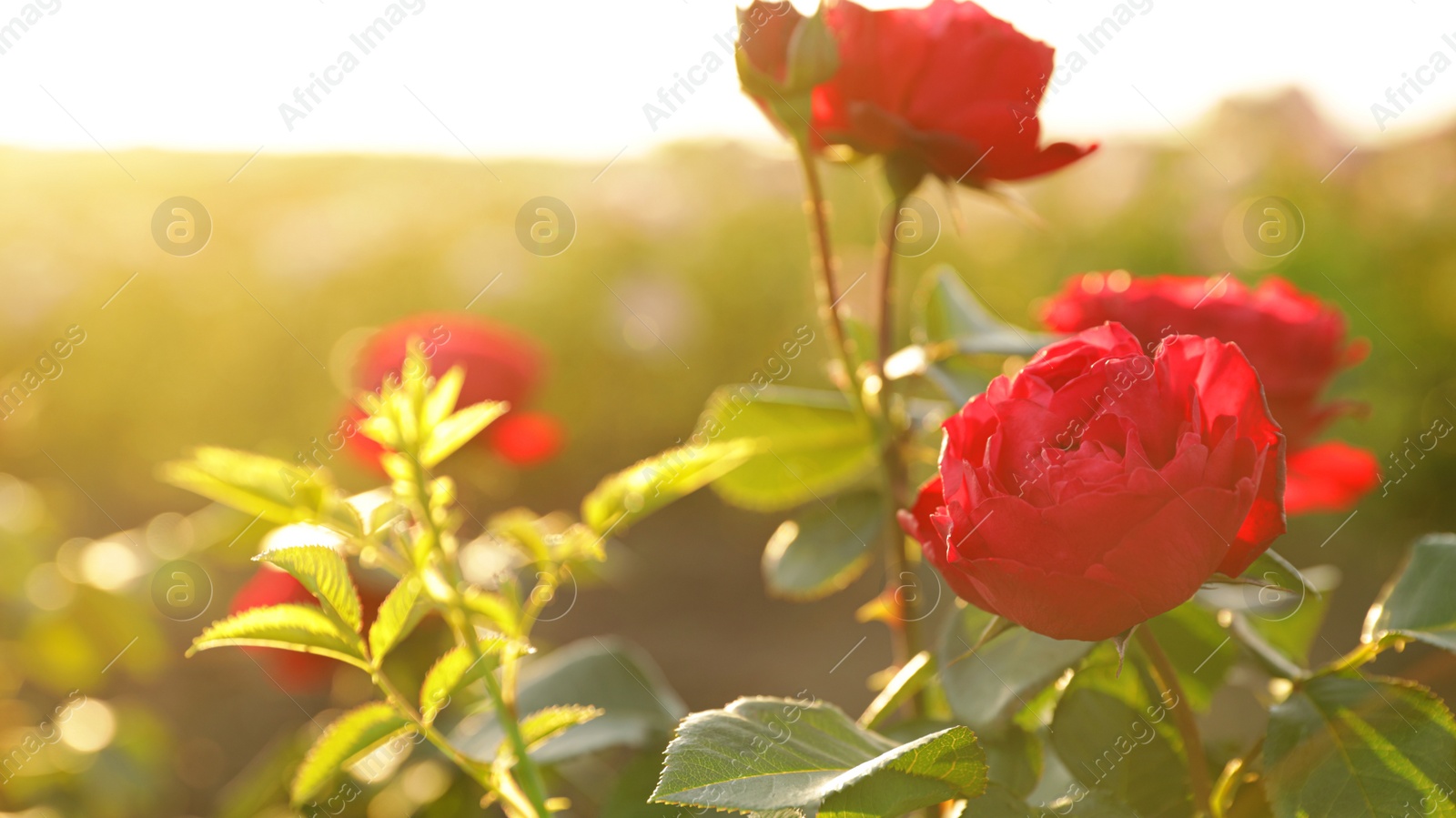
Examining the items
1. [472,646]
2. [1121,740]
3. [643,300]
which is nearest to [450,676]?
[472,646]

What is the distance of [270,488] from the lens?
14.5 inches

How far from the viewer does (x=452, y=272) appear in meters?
2.61

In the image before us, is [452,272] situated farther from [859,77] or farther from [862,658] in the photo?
[859,77]

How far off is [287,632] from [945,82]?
0.30m

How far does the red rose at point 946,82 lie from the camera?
0.39 meters

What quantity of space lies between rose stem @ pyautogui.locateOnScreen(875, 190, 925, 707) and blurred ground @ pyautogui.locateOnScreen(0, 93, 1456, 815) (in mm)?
1241

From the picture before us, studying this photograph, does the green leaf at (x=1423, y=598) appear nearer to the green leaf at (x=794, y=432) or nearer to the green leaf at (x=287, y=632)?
the green leaf at (x=794, y=432)

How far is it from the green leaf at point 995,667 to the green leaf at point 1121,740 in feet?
0.04

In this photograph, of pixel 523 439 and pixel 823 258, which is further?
pixel 523 439

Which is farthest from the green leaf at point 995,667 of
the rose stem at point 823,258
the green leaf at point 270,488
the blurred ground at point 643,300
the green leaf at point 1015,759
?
the blurred ground at point 643,300

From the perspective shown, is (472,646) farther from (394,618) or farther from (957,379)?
(957,379)

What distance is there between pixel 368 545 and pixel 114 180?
332 cm

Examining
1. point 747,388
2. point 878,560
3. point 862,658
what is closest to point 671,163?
point 878,560

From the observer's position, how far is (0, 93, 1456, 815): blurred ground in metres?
→ 2.06
